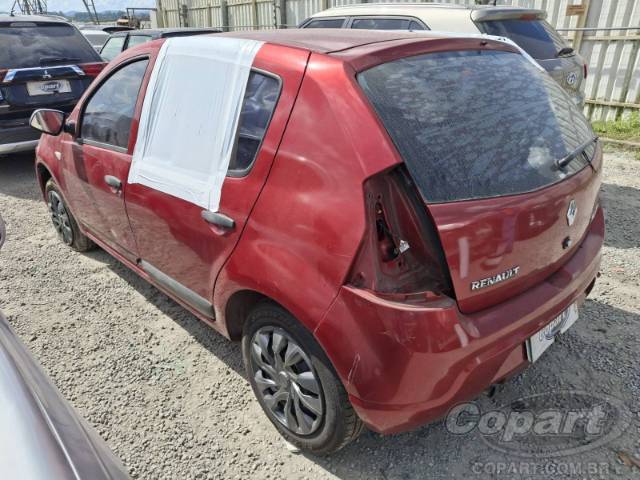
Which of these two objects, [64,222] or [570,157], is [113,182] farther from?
[570,157]

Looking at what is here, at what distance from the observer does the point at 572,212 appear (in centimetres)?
198

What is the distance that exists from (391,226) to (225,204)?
0.79m

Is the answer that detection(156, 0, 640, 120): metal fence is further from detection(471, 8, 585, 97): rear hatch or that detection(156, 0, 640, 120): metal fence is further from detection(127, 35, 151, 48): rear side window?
detection(127, 35, 151, 48): rear side window

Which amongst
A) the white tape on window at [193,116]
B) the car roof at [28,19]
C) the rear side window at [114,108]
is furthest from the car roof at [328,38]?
the car roof at [28,19]

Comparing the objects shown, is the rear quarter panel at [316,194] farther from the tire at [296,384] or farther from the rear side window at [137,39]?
the rear side window at [137,39]

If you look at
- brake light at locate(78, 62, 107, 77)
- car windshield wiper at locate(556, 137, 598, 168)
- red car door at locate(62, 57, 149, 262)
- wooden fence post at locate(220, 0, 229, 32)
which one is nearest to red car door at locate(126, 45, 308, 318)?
red car door at locate(62, 57, 149, 262)

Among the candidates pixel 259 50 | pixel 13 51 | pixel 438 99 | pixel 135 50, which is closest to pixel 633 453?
pixel 438 99

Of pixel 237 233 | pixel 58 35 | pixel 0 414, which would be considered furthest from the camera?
pixel 58 35

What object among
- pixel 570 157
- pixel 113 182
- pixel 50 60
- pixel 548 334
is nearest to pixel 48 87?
pixel 50 60

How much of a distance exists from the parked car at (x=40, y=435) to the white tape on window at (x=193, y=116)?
3.38 feet

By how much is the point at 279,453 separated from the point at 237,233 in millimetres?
1038

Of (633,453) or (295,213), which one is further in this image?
(633,453)

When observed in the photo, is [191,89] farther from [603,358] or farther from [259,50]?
[603,358]

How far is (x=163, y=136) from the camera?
2488 mm
